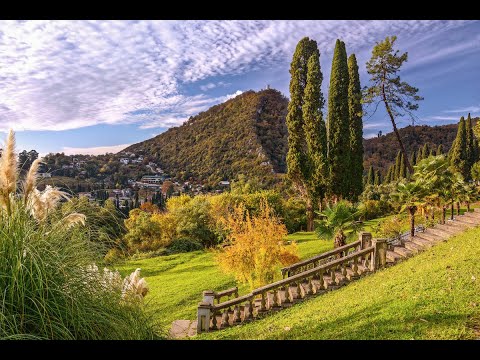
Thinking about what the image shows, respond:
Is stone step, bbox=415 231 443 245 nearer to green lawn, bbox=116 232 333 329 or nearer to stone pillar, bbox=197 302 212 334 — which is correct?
green lawn, bbox=116 232 333 329

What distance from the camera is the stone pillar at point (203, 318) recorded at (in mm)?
6488

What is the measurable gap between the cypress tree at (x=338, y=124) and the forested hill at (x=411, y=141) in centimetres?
130

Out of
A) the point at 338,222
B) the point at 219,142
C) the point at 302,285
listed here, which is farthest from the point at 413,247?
the point at 219,142

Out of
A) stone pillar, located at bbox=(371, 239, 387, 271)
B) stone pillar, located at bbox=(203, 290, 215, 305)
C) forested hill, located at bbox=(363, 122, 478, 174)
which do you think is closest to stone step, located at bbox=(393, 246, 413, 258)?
stone pillar, located at bbox=(371, 239, 387, 271)

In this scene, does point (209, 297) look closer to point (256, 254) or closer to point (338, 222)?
point (256, 254)

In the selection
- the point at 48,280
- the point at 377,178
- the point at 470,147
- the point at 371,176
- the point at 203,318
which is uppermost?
the point at 470,147

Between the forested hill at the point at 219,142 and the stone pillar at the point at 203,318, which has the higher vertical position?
the forested hill at the point at 219,142

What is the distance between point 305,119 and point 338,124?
4.63 ft

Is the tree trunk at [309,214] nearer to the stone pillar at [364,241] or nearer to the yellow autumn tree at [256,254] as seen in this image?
the yellow autumn tree at [256,254]

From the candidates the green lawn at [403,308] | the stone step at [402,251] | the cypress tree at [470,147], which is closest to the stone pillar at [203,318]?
the green lawn at [403,308]

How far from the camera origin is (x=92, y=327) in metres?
2.78

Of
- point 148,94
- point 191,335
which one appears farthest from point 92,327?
point 148,94

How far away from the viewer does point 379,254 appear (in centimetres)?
765
